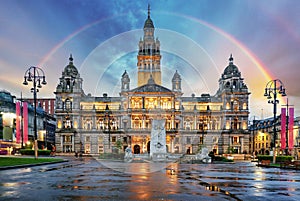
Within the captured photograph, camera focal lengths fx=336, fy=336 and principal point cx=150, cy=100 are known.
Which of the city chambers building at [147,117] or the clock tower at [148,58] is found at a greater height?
the clock tower at [148,58]

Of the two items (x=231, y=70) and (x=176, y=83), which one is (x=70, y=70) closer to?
(x=176, y=83)

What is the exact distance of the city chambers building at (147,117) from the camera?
108438mm

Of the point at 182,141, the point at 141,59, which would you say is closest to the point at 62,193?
the point at 182,141

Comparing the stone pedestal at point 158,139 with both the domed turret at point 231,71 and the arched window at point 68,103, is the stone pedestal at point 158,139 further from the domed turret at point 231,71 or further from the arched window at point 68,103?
the domed turret at point 231,71

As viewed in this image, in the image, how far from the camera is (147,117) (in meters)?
109

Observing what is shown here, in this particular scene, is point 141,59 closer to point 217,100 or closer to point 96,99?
point 96,99

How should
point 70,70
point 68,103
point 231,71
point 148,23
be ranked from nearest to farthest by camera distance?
point 68,103 < point 70,70 < point 231,71 < point 148,23

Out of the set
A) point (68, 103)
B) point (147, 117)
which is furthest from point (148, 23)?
point (68, 103)

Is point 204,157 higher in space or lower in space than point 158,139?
lower

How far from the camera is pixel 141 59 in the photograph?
12781cm

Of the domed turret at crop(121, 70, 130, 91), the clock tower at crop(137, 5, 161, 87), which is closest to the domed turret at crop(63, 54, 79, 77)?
the domed turret at crop(121, 70, 130, 91)

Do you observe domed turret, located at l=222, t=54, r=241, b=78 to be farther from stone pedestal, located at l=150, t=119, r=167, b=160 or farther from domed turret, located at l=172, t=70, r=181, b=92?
stone pedestal, located at l=150, t=119, r=167, b=160

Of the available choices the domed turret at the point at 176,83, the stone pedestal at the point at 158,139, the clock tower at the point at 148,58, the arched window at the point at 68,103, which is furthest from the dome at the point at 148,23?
the stone pedestal at the point at 158,139

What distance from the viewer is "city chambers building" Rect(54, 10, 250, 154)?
108 m
